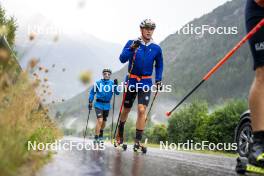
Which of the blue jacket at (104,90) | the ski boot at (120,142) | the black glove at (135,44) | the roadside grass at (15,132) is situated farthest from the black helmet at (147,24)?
the roadside grass at (15,132)

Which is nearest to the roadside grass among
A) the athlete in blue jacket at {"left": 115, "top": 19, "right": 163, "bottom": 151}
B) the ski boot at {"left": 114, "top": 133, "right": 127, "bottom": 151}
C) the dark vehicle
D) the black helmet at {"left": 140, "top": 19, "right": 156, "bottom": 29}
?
the dark vehicle

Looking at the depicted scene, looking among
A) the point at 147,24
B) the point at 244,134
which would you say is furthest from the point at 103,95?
the point at 244,134

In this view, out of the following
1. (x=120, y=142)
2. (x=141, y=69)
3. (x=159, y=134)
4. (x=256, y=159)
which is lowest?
(x=256, y=159)

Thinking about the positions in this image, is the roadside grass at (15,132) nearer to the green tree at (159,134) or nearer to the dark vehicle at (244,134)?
the dark vehicle at (244,134)

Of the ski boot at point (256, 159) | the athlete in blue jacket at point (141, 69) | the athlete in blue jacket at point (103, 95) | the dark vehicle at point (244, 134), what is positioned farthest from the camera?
the athlete in blue jacket at point (103, 95)

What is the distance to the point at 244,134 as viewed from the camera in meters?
6.83

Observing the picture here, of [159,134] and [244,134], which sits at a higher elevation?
[159,134]

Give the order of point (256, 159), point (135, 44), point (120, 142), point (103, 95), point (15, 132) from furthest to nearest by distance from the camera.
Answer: point (103, 95)
point (120, 142)
point (135, 44)
point (256, 159)
point (15, 132)

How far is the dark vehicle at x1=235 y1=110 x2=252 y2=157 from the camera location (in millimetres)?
6684

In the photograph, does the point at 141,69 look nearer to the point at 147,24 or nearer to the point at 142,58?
the point at 142,58

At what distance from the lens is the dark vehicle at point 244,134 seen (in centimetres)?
668

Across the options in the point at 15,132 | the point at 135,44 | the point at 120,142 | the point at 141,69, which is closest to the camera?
the point at 15,132

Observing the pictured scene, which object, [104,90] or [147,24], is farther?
[104,90]

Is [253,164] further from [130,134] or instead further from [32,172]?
[130,134]
